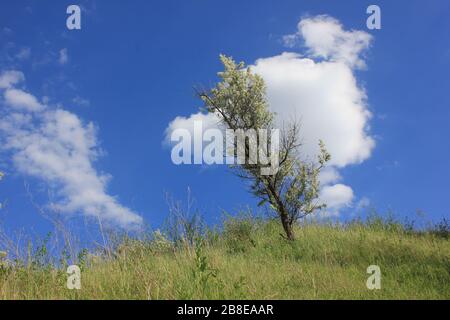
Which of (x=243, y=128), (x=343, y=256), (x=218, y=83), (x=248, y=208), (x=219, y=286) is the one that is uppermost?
(x=218, y=83)

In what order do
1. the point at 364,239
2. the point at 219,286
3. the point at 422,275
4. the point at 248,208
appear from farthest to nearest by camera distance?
the point at 248,208, the point at 364,239, the point at 422,275, the point at 219,286

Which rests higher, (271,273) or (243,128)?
(243,128)

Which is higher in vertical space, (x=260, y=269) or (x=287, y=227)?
(x=287, y=227)

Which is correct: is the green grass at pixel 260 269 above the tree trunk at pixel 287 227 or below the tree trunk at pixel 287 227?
below

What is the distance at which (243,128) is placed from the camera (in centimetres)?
1730

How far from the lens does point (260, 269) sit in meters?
12.2

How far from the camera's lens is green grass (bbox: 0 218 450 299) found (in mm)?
9375

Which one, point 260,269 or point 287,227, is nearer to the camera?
point 260,269

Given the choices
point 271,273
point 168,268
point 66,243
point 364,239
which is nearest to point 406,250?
point 364,239

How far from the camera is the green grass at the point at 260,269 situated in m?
9.38

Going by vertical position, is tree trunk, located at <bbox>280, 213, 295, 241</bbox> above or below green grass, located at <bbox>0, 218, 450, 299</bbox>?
above

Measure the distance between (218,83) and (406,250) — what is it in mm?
7882

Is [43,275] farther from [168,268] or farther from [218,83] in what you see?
[218,83]

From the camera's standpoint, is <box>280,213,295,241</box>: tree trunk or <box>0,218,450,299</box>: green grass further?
<box>280,213,295,241</box>: tree trunk
